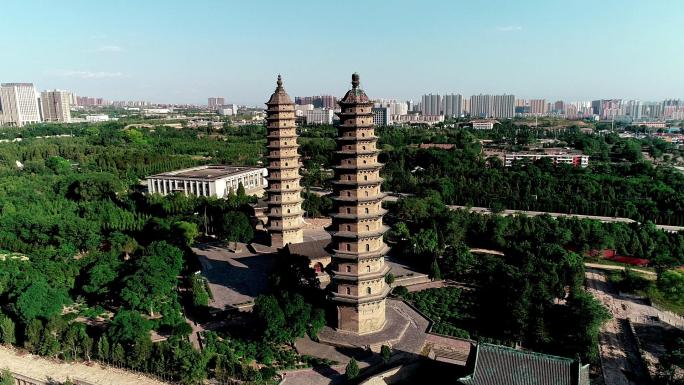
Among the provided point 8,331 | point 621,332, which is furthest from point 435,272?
point 8,331

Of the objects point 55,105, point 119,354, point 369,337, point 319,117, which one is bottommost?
point 369,337

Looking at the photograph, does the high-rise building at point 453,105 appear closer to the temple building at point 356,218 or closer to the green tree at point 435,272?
the green tree at point 435,272

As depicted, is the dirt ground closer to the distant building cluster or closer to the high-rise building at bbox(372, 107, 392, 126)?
the distant building cluster

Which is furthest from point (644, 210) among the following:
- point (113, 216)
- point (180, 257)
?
point (113, 216)

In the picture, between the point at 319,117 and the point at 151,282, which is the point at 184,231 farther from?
the point at 319,117

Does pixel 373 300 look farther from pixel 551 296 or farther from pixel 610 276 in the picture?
pixel 610 276

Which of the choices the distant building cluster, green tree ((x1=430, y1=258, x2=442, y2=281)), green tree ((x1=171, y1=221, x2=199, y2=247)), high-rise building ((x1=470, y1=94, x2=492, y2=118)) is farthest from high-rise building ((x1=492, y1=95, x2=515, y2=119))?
green tree ((x1=171, y1=221, x2=199, y2=247))

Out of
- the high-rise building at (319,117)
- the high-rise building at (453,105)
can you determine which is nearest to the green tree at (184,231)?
the high-rise building at (319,117)
